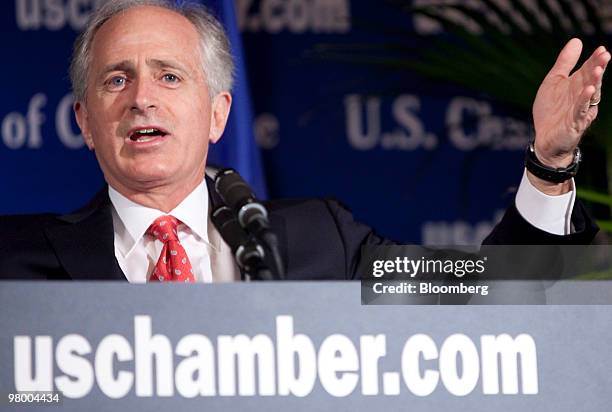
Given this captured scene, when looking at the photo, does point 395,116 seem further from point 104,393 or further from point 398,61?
point 104,393

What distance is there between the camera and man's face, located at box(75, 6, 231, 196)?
1.65 m

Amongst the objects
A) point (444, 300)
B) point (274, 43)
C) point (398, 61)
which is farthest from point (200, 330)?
point (274, 43)

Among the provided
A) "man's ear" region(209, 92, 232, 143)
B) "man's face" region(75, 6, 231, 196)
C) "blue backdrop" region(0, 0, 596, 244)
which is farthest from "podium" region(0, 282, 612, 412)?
"blue backdrop" region(0, 0, 596, 244)

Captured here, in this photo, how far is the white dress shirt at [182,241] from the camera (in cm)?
160

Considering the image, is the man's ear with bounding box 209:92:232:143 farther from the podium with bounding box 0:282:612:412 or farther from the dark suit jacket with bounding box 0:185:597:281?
the podium with bounding box 0:282:612:412

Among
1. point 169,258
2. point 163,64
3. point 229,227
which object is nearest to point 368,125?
point 163,64

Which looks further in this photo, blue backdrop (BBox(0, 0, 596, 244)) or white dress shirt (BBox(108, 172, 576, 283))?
blue backdrop (BBox(0, 0, 596, 244))

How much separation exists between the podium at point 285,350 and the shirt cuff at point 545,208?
244 millimetres

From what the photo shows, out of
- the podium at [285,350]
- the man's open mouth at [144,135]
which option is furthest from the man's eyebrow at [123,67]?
the podium at [285,350]

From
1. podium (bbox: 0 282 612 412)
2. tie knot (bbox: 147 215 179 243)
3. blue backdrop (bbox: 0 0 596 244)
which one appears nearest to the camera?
podium (bbox: 0 282 612 412)

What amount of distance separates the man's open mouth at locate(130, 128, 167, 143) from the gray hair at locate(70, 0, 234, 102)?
0.14 m

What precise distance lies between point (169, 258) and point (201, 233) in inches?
2.8

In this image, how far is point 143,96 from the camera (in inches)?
65.0

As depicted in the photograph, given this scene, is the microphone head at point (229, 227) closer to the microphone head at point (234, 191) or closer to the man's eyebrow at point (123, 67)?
the microphone head at point (234, 191)
